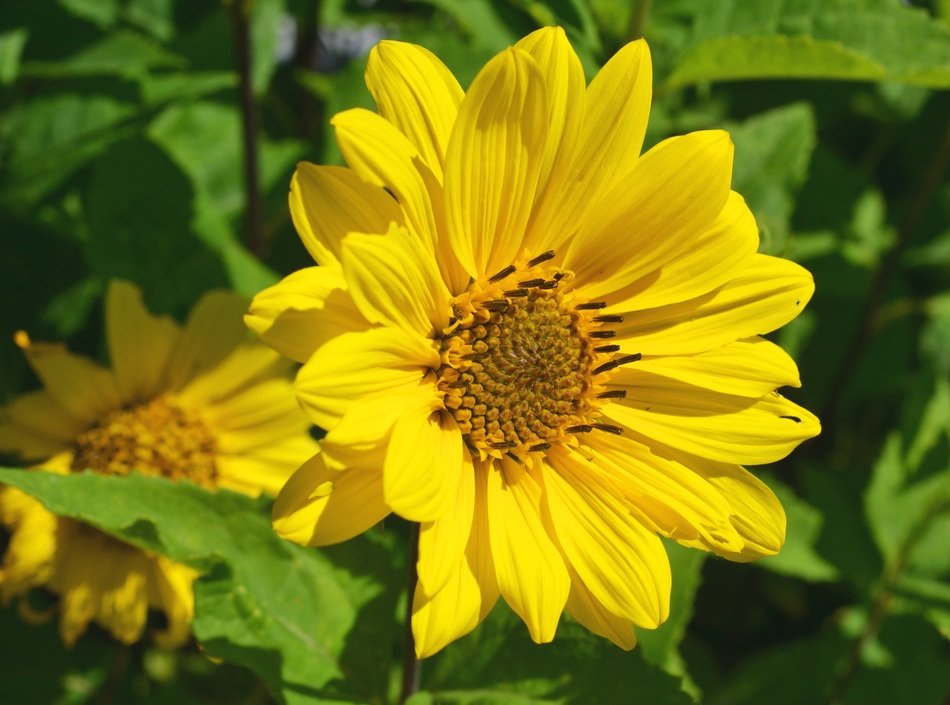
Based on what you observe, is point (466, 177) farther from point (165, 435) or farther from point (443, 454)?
point (165, 435)

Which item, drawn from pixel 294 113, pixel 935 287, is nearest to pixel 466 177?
pixel 294 113

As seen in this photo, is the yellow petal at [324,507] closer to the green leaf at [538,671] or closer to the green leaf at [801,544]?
the green leaf at [538,671]

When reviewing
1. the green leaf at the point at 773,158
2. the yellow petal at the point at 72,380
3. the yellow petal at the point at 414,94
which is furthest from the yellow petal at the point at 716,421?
the yellow petal at the point at 72,380

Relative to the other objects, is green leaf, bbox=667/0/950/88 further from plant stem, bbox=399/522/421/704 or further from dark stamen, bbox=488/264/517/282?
plant stem, bbox=399/522/421/704

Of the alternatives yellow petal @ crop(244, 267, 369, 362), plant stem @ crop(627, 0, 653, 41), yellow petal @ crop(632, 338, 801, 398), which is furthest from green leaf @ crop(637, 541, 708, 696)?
plant stem @ crop(627, 0, 653, 41)

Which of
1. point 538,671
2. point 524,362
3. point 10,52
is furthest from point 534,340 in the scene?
point 10,52
